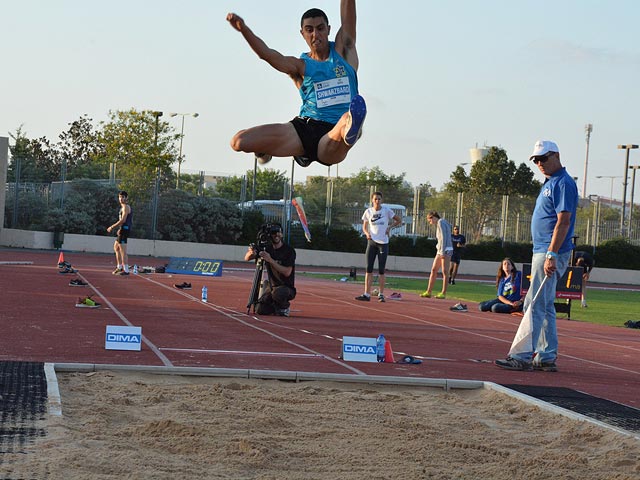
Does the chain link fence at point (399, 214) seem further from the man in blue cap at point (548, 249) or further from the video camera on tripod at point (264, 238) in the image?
the man in blue cap at point (548, 249)

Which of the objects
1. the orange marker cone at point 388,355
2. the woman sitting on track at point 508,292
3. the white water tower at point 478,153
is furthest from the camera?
the white water tower at point 478,153

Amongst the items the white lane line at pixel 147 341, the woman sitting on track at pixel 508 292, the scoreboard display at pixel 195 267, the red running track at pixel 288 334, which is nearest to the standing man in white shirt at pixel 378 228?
the red running track at pixel 288 334

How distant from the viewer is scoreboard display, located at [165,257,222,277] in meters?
24.1

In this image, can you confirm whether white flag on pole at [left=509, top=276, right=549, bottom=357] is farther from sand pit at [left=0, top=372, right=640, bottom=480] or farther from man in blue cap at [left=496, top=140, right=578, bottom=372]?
sand pit at [left=0, top=372, right=640, bottom=480]

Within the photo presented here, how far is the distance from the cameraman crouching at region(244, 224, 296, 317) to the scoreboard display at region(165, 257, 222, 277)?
1096 cm

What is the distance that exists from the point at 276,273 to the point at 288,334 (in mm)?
2138

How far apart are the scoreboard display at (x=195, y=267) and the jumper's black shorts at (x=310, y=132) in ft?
56.2

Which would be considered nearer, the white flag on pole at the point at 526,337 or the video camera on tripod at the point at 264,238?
the white flag on pole at the point at 526,337

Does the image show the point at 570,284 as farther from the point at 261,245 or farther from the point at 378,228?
the point at 261,245

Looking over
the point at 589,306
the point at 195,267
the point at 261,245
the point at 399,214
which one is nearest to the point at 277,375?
the point at 261,245

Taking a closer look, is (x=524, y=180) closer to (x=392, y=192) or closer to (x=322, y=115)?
(x=392, y=192)

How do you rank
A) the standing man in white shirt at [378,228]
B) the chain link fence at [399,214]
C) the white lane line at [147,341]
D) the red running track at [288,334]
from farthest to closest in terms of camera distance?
1. the chain link fence at [399,214]
2. the standing man in white shirt at [378,228]
3. the red running track at [288,334]
4. the white lane line at [147,341]

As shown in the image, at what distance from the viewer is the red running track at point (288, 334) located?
8.36 meters

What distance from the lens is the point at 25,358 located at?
7.88m
